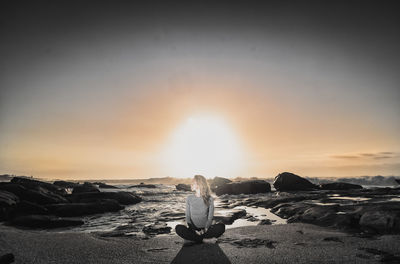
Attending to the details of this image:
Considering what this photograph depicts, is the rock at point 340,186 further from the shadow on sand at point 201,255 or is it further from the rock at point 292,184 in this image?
the shadow on sand at point 201,255

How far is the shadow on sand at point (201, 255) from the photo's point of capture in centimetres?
595

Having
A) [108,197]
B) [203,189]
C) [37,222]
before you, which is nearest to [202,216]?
[203,189]

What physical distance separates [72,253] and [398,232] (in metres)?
9.34

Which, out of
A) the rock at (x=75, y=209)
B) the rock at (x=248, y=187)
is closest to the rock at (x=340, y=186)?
the rock at (x=248, y=187)

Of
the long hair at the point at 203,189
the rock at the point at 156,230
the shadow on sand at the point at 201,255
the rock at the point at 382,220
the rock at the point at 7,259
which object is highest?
the long hair at the point at 203,189

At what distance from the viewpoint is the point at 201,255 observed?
20.8 feet

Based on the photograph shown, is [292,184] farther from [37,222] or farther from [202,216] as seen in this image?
[37,222]

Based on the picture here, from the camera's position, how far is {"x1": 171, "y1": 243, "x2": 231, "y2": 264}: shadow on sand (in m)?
5.95

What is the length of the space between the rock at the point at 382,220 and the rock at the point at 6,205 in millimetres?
15264

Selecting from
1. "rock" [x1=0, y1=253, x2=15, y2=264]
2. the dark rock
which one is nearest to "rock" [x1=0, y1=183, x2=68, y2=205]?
the dark rock

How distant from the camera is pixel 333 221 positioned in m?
10.1

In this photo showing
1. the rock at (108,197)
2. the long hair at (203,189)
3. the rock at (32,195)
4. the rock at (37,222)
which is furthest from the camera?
the rock at (108,197)

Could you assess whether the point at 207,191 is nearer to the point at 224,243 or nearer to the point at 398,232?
the point at 224,243

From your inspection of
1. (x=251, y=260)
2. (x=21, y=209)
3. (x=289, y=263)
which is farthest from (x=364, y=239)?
(x=21, y=209)
